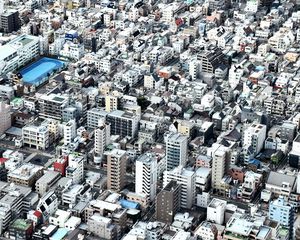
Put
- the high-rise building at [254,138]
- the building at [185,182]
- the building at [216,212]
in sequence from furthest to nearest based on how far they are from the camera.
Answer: the high-rise building at [254,138], the building at [185,182], the building at [216,212]

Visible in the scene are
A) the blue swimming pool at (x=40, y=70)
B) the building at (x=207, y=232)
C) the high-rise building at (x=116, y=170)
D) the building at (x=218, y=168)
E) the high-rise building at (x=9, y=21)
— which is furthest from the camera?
the high-rise building at (x=9, y=21)

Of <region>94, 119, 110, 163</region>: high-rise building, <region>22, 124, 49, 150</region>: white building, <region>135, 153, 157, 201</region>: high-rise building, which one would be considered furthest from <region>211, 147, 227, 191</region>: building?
<region>22, 124, 49, 150</region>: white building

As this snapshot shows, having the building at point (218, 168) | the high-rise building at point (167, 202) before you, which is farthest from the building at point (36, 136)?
the building at point (218, 168)

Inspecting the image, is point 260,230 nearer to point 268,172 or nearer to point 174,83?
point 268,172

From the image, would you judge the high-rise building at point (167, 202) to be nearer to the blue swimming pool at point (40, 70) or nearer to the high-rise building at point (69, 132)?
the high-rise building at point (69, 132)

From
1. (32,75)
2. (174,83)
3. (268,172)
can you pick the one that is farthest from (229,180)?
(32,75)

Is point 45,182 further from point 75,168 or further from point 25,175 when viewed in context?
point 75,168
